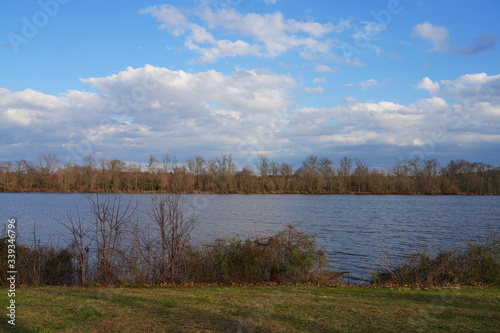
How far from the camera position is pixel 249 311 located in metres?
8.84

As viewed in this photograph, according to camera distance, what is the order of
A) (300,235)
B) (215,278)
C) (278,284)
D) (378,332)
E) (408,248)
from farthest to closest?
(408,248)
(300,235)
(215,278)
(278,284)
(378,332)

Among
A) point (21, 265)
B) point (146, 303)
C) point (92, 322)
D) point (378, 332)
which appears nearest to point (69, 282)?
point (21, 265)

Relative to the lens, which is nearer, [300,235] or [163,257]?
[163,257]

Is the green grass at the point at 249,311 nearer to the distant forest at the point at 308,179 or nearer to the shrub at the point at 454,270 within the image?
the shrub at the point at 454,270

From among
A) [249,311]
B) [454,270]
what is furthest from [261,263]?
[454,270]

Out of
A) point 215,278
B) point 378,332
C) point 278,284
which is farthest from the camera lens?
point 215,278

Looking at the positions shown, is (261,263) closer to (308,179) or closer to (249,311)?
(249,311)

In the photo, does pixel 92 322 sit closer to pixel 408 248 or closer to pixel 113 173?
pixel 408 248

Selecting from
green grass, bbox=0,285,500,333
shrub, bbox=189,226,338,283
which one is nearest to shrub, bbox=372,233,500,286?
shrub, bbox=189,226,338,283

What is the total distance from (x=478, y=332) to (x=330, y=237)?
24.0m

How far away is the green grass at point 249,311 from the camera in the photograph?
7.66 meters

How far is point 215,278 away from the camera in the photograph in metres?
14.9

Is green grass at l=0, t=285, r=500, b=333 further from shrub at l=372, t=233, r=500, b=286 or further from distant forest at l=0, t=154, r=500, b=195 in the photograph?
distant forest at l=0, t=154, r=500, b=195

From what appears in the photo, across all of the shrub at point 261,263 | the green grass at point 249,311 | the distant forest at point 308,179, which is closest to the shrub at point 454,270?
the shrub at point 261,263
